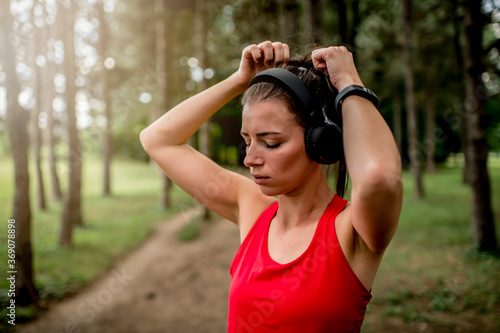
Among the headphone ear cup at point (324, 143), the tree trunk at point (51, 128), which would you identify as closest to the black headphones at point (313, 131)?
the headphone ear cup at point (324, 143)

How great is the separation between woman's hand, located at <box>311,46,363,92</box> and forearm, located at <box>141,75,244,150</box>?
1.81 feet

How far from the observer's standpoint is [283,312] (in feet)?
3.94

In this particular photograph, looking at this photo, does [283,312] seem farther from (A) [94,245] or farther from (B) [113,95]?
(B) [113,95]

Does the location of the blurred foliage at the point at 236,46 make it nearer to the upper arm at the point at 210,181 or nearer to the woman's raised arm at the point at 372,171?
the upper arm at the point at 210,181

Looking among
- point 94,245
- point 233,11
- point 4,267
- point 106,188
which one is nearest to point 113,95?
point 106,188

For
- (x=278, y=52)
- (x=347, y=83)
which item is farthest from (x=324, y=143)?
(x=278, y=52)

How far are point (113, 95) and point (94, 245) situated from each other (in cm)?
1487

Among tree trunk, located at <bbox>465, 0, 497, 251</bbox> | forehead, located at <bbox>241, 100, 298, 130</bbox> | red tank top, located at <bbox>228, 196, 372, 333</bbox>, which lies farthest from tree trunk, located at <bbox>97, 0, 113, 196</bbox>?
red tank top, located at <bbox>228, 196, 372, 333</bbox>

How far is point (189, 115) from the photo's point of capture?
1.67m

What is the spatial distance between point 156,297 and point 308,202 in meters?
5.93

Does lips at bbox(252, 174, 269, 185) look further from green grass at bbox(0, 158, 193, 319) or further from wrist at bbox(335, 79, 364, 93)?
green grass at bbox(0, 158, 193, 319)

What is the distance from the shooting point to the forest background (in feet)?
18.4

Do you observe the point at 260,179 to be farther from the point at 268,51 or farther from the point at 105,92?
the point at 105,92

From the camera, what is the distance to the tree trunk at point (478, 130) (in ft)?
22.0
